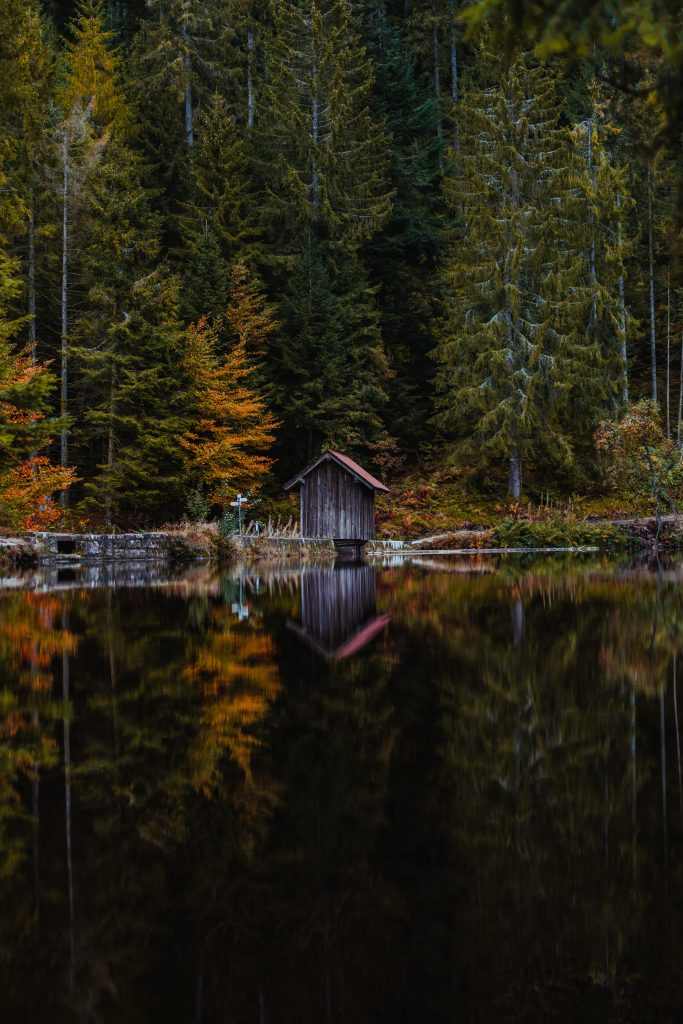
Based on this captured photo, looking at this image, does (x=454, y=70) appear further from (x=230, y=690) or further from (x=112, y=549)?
(x=230, y=690)

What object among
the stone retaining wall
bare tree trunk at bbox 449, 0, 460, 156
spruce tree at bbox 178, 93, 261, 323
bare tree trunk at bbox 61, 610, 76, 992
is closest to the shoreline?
the stone retaining wall

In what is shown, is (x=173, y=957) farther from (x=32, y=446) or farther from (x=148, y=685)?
(x=32, y=446)

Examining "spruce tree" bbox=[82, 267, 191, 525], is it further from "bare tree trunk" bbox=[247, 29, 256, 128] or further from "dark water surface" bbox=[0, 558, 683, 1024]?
"dark water surface" bbox=[0, 558, 683, 1024]

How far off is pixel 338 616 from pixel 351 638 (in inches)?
87.6

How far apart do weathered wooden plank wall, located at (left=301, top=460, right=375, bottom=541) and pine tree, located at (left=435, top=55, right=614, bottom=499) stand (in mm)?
8199

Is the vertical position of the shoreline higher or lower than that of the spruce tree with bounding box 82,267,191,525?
lower

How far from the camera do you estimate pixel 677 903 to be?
123 inches

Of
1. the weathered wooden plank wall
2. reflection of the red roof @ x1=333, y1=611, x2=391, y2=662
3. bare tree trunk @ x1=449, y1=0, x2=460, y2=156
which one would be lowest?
reflection of the red roof @ x1=333, y1=611, x2=391, y2=662

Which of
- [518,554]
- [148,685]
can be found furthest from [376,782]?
[518,554]

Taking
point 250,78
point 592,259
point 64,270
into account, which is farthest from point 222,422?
point 250,78

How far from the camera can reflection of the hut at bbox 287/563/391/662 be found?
9.64 m

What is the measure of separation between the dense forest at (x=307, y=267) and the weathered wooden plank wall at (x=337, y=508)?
314cm

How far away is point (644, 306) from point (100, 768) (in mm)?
51051

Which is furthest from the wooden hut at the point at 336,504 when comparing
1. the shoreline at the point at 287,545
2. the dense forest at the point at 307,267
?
the dense forest at the point at 307,267
